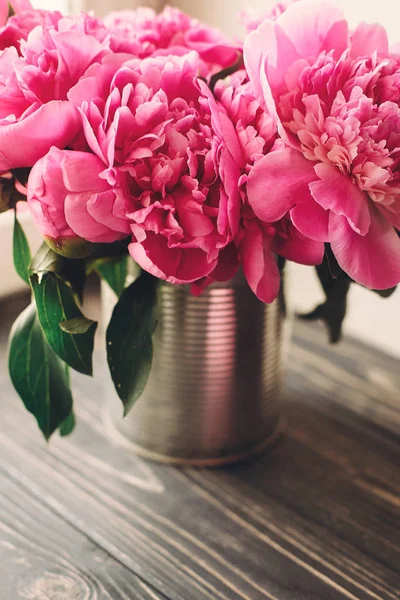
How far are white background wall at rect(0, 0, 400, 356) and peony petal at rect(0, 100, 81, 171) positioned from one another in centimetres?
58

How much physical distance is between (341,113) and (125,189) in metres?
0.14

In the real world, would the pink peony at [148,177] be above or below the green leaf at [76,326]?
above

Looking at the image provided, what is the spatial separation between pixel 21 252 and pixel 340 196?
27 centimetres

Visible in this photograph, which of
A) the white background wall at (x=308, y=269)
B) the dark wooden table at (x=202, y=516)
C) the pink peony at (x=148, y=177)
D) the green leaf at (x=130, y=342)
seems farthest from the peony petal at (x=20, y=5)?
the white background wall at (x=308, y=269)

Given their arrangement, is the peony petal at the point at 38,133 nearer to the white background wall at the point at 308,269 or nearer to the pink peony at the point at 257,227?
the pink peony at the point at 257,227

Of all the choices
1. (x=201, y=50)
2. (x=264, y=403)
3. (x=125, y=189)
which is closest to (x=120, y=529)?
(x=264, y=403)

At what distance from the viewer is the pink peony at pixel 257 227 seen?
42cm

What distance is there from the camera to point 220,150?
404mm

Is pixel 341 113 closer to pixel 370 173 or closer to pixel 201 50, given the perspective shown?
pixel 370 173

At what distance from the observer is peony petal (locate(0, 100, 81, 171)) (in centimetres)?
40

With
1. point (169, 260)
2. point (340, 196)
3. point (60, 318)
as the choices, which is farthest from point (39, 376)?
point (340, 196)

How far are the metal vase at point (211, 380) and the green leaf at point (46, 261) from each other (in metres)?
0.10

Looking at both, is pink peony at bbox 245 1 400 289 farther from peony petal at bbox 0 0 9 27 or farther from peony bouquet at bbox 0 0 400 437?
peony petal at bbox 0 0 9 27

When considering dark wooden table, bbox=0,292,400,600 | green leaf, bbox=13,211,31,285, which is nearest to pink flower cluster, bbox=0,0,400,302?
green leaf, bbox=13,211,31,285
